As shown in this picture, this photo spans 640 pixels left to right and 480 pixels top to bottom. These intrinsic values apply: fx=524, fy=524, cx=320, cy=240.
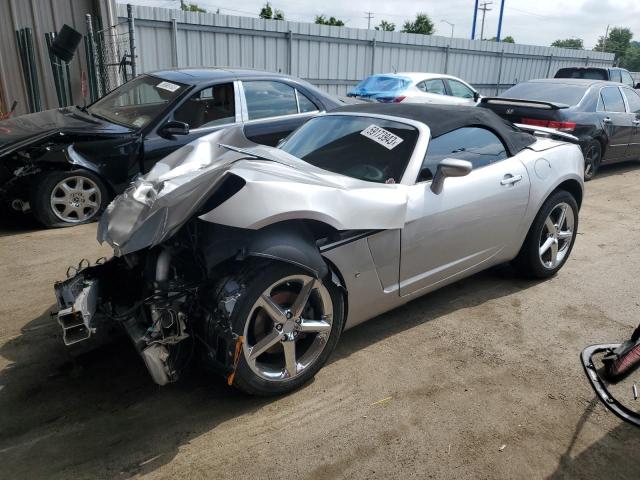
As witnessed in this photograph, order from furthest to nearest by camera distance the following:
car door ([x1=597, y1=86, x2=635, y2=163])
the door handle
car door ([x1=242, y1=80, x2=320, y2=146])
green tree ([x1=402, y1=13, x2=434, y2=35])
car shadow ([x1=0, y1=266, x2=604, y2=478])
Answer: green tree ([x1=402, y1=13, x2=434, y2=35]), car door ([x1=597, y1=86, x2=635, y2=163]), car door ([x1=242, y1=80, x2=320, y2=146]), the door handle, car shadow ([x1=0, y1=266, x2=604, y2=478])

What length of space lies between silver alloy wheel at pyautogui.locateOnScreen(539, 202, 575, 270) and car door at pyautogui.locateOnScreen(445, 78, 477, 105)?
8.19 metres

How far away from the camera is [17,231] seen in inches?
218

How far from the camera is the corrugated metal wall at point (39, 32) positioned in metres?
9.38

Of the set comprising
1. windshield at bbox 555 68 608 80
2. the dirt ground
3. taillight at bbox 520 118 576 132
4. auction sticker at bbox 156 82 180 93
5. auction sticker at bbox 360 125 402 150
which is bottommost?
the dirt ground

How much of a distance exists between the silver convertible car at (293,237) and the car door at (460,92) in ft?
28.9

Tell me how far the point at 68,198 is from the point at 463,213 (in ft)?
13.6

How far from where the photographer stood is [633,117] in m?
9.18

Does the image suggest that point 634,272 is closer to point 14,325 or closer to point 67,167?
point 14,325

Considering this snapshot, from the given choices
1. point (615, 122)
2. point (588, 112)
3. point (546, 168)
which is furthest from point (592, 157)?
point (546, 168)

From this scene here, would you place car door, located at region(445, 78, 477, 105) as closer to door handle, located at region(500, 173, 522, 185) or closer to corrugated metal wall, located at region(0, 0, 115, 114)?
corrugated metal wall, located at region(0, 0, 115, 114)

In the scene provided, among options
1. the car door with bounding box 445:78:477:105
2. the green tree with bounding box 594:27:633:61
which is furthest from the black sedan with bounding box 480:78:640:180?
the green tree with bounding box 594:27:633:61

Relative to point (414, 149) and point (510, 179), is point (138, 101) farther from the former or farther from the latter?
point (510, 179)

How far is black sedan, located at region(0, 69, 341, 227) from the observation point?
5.31 metres

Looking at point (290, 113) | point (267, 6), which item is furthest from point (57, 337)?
point (267, 6)
